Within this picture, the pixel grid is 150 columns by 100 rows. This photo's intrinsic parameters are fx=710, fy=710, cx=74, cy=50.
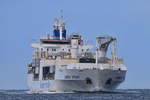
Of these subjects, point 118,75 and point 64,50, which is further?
point 64,50

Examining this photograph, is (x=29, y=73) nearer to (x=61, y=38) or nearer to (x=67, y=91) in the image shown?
(x=61, y=38)

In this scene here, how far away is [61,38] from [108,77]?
22132mm

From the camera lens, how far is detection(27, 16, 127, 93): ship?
344 feet

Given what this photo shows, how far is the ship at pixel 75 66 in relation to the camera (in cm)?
10481

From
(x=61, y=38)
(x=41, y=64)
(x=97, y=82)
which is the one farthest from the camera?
(x=61, y=38)

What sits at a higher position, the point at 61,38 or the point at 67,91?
the point at 61,38

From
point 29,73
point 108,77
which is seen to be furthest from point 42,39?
point 108,77

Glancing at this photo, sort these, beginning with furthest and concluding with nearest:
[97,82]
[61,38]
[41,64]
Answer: [61,38], [41,64], [97,82]

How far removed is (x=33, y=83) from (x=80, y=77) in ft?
76.9

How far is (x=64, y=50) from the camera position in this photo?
11831cm

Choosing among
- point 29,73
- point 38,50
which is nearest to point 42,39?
point 38,50

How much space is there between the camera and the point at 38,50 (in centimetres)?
12350

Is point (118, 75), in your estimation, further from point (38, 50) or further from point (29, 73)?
point (29, 73)

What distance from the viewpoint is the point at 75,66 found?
346 feet
